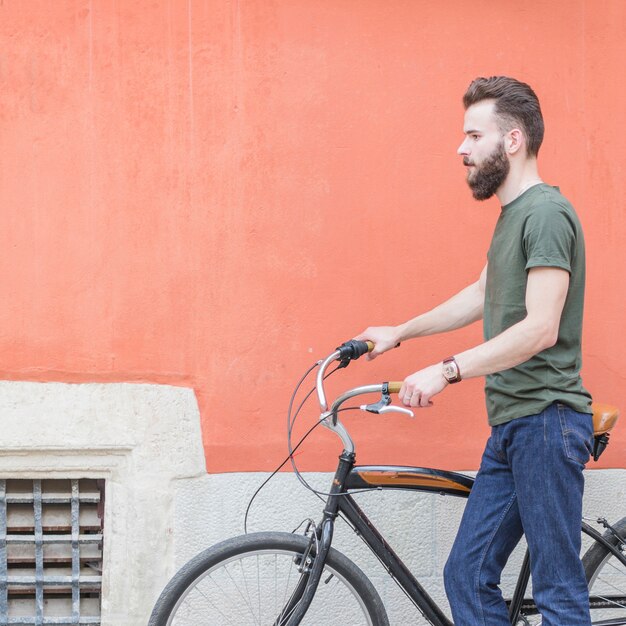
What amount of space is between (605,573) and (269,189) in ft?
6.12

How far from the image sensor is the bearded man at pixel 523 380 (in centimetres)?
254

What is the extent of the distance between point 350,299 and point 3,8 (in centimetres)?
174

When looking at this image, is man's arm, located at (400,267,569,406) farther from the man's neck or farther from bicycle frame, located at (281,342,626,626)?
the man's neck

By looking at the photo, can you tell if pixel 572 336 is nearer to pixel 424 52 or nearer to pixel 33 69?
pixel 424 52

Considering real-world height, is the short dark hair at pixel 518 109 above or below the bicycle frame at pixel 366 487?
above

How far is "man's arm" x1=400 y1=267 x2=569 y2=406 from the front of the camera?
2510 mm

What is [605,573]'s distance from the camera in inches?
125

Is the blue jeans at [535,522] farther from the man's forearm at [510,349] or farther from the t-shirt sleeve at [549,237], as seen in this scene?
the t-shirt sleeve at [549,237]

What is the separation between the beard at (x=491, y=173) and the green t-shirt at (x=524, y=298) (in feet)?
0.25

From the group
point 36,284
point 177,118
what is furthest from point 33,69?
point 36,284

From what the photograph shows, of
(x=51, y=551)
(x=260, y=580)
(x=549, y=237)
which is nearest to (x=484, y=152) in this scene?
(x=549, y=237)

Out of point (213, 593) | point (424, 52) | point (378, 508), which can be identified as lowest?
point (213, 593)

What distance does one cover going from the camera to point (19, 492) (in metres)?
3.64

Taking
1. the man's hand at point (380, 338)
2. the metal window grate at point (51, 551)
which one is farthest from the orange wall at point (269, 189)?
the man's hand at point (380, 338)
